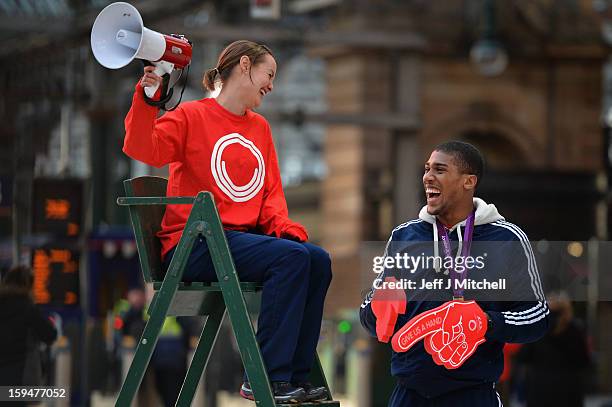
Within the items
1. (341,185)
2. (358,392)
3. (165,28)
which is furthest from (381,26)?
(358,392)

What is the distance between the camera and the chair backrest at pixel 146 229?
17.9 ft

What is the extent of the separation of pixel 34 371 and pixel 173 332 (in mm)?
8606

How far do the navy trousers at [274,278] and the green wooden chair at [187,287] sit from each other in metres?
0.08

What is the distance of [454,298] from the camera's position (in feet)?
17.7

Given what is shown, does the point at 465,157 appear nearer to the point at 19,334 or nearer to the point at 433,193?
the point at 433,193

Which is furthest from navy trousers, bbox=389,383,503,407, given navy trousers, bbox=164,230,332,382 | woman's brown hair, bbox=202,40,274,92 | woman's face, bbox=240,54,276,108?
woman's brown hair, bbox=202,40,274,92

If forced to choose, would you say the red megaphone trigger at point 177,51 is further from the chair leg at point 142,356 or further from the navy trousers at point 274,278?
the chair leg at point 142,356

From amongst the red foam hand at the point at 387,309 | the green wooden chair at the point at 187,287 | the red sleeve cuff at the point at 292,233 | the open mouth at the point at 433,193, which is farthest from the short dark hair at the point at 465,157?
the green wooden chair at the point at 187,287

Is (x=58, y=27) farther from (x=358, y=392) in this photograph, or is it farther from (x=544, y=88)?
(x=544, y=88)

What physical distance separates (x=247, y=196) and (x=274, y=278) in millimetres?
378

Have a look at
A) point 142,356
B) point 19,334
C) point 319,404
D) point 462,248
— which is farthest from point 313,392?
point 19,334

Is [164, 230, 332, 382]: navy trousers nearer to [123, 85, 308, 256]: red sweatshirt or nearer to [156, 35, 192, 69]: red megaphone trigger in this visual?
[123, 85, 308, 256]: red sweatshirt

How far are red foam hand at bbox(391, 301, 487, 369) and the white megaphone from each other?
1.24 meters

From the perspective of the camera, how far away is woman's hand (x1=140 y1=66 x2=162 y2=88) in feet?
17.0
